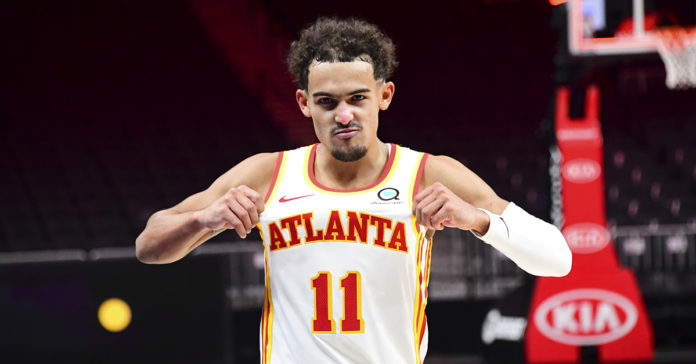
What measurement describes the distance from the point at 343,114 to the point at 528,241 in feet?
2.33

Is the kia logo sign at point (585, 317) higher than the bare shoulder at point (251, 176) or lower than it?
lower

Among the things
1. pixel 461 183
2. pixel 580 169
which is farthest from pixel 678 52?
pixel 461 183

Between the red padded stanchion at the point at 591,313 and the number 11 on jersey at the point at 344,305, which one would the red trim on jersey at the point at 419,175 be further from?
the red padded stanchion at the point at 591,313

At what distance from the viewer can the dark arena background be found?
693 cm

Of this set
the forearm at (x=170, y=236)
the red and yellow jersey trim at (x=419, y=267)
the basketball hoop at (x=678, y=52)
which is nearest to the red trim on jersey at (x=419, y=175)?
the red and yellow jersey trim at (x=419, y=267)

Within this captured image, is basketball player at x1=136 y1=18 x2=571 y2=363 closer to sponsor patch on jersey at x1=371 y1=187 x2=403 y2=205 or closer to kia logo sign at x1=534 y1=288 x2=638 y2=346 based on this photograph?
sponsor patch on jersey at x1=371 y1=187 x2=403 y2=205

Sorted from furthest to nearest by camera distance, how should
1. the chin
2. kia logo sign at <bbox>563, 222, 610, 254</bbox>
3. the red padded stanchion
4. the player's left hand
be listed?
kia logo sign at <bbox>563, 222, 610, 254</bbox> < the red padded stanchion < the chin < the player's left hand

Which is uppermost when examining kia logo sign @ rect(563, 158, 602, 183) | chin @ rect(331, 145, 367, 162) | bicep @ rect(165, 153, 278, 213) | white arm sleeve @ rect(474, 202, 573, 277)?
kia logo sign @ rect(563, 158, 602, 183)

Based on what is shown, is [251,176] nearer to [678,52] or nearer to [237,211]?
[237,211]

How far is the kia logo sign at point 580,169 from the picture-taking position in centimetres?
907

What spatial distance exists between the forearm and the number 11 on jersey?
0.41 meters

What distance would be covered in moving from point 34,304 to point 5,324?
0.27 m

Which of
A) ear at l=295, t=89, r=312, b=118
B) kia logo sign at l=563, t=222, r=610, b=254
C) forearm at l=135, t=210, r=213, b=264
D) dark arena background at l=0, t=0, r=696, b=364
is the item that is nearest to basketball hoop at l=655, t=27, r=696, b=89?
dark arena background at l=0, t=0, r=696, b=364

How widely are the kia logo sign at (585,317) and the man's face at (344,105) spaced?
6049mm
